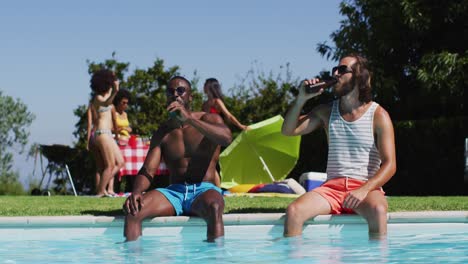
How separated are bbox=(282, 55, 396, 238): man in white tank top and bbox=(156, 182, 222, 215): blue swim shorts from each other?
0.83 meters

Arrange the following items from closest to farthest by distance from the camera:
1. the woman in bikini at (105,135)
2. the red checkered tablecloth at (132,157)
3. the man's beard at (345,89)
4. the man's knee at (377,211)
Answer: the man's knee at (377,211) < the man's beard at (345,89) < the woman in bikini at (105,135) < the red checkered tablecloth at (132,157)

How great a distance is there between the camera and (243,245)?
6590 millimetres

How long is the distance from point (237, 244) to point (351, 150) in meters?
1.20

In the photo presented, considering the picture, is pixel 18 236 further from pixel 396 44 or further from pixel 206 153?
pixel 396 44

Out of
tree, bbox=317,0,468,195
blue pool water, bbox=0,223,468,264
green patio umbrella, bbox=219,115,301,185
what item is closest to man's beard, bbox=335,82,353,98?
blue pool water, bbox=0,223,468,264

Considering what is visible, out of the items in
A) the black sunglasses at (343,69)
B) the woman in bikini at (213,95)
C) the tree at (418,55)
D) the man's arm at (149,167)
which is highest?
the tree at (418,55)

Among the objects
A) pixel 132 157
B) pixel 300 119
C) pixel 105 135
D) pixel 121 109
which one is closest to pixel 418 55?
pixel 132 157

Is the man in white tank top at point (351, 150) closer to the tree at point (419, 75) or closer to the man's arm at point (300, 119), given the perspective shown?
the man's arm at point (300, 119)

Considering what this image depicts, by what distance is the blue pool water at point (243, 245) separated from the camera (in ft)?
19.2

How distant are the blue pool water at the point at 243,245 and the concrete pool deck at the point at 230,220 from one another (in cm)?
4

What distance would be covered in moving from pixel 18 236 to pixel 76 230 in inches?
19.6

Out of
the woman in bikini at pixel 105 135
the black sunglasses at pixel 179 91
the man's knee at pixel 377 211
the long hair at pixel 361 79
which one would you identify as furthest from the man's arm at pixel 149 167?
the woman in bikini at pixel 105 135

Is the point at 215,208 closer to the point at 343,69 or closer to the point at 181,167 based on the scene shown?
the point at 181,167


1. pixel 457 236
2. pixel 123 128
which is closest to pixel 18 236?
pixel 457 236
